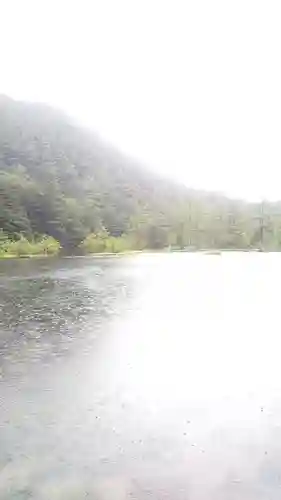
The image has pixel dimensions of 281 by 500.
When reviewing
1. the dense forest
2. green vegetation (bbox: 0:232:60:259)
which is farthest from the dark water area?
the dense forest

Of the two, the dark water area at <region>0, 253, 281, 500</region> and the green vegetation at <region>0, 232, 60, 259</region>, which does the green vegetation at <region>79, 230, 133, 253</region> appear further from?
the dark water area at <region>0, 253, 281, 500</region>

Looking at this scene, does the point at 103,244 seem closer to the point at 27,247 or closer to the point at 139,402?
the point at 27,247

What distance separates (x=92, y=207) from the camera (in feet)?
391

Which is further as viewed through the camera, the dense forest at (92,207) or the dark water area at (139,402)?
the dense forest at (92,207)

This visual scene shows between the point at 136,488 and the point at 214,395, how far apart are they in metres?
5.86

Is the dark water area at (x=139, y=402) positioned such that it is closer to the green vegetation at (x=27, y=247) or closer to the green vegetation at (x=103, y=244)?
the green vegetation at (x=27, y=247)

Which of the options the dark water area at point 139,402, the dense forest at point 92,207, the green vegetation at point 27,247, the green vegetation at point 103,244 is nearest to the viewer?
the dark water area at point 139,402

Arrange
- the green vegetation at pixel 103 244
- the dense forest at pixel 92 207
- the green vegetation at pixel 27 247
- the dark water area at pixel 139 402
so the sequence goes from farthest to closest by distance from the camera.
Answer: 1. the green vegetation at pixel 103 244
2. the dense forest at pixel 92 207
3. the green vegetation at pixel 27 247
4. the dark water area at pixel 139 402

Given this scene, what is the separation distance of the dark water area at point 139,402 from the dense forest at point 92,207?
220 ft

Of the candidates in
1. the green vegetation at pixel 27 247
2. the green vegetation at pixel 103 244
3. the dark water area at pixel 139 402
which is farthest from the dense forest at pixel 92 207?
the dark water area at pixel 139 402

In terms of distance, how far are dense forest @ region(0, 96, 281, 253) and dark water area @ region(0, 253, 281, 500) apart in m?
67.2

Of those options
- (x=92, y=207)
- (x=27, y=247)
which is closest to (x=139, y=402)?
(x=27, y=247)

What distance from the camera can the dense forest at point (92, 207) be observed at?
333 ft

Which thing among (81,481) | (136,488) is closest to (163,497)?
(136,488)
